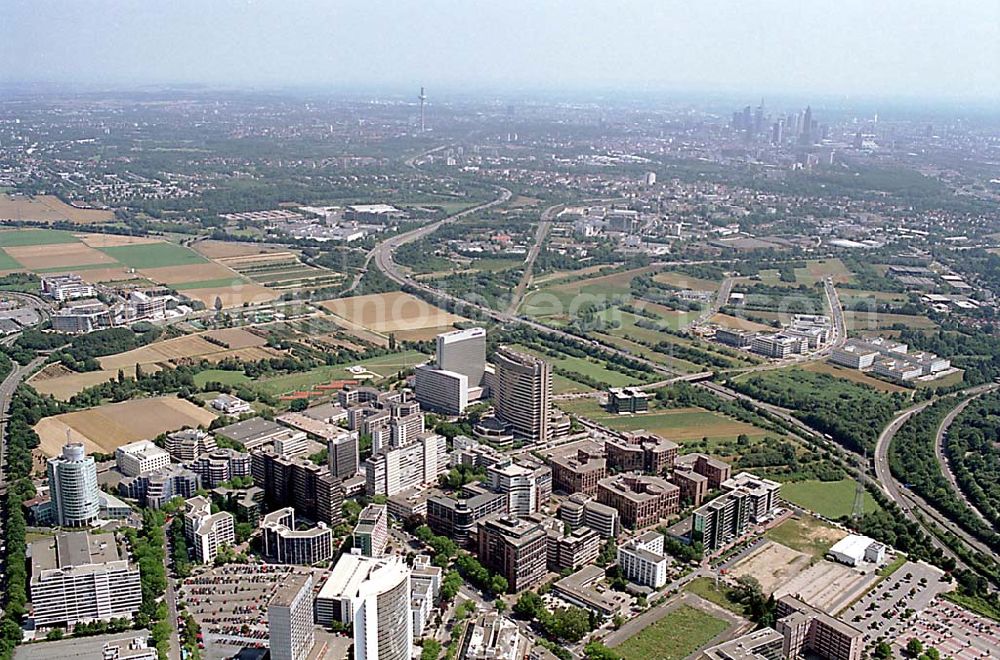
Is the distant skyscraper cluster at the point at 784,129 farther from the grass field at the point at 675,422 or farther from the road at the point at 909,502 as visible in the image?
the road at the point at 909,502

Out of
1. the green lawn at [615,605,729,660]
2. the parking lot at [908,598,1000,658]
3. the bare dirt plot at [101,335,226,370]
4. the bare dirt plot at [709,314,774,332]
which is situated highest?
the bare dirt plot at [709,314,774,332]

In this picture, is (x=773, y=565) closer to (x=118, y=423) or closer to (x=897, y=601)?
(x=897, y=601)

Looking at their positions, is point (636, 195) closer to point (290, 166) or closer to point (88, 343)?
point (290, 166)

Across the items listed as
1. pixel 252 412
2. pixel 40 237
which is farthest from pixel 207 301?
pixel 40 237

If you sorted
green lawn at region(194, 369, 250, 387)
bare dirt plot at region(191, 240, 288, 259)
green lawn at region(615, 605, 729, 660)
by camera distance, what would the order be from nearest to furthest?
1. green lawn at region(615, 605, 729, 660)
2. green lawn at region(194, 369, 250, 387)
3. bare dirt plot at region(191, 240, 288, 259)

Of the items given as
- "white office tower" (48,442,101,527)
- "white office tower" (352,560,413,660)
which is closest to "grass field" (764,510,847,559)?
"white office tower" (352,560,413,660)

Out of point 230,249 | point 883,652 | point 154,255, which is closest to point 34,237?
point 154,255

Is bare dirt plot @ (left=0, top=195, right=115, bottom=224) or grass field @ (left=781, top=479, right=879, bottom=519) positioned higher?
bare dirt plot @ (left=0, top=195, right=115, bottom=224)

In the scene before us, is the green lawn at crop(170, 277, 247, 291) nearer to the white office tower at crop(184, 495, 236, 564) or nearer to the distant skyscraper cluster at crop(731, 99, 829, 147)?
the white office tower at crop(184, 495, 236, 564)
